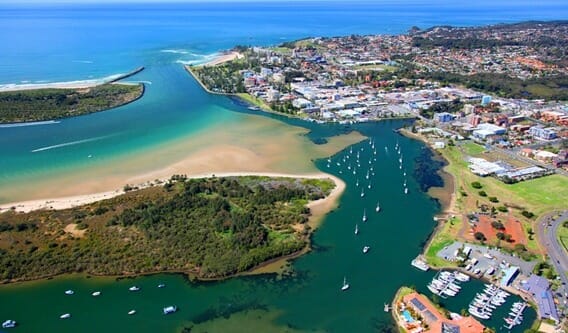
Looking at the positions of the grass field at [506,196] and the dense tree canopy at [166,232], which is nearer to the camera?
the dense tree canopy at [166,232]

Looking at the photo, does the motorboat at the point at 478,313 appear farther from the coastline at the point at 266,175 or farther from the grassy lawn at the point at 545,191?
the grassy lawn at the point at 545,191

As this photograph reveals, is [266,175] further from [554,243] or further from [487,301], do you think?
[554,243]

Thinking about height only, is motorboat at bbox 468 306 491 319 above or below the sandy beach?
below

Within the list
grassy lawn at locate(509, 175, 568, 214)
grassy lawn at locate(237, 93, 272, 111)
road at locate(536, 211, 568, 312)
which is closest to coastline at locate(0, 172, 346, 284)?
road at locate(536, 211, 568, 312)

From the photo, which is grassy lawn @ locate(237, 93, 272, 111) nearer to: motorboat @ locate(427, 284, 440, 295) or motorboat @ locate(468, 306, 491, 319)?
motorboat @ locate(427, 284, 440, 295)

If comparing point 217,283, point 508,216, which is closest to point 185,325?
point 217,283

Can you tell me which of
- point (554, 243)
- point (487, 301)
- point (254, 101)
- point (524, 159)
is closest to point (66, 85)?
point (254, 101)

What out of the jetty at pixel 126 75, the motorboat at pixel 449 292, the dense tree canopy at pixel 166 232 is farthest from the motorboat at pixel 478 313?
the jetty at pixel 126 75
